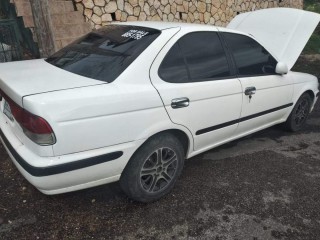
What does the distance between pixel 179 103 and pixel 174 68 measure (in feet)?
1.09

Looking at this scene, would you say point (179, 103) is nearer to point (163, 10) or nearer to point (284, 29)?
point (284, 29)

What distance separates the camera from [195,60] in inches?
126

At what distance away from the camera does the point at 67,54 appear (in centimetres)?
333

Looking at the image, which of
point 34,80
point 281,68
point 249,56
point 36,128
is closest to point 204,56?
point 249,56

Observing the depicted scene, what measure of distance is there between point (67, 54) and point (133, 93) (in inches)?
43.2

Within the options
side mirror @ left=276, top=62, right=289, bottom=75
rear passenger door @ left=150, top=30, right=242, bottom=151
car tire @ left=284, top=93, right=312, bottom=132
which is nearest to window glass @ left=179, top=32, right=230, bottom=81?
rear passenger door @ left=150, top=30, right=242, bottom=151

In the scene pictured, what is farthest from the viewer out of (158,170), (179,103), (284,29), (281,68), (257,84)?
(284,29)

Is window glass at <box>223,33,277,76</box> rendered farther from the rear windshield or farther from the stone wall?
the stone wall

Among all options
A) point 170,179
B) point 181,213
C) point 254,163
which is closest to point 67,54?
point 170,179

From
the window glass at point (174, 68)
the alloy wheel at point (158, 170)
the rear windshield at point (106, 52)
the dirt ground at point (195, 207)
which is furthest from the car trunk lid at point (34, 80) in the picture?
the dirt ground at point (195, 207)

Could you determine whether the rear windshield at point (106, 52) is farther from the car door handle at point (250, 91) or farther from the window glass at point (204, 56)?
the car door handle at point (250, 91)

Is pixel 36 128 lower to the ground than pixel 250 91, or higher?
higher

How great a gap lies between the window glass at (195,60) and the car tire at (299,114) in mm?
1728

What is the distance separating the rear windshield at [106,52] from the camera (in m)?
2.79
